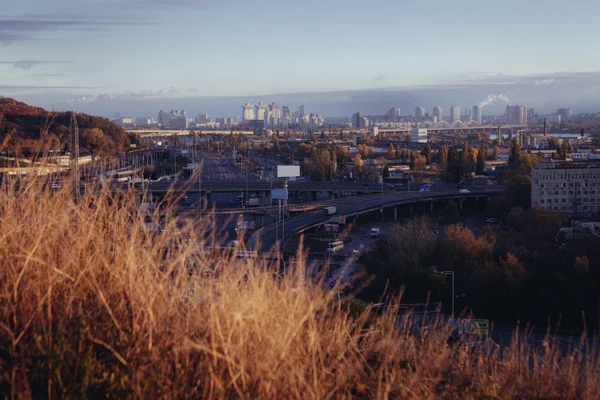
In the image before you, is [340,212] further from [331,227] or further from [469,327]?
[469,327]

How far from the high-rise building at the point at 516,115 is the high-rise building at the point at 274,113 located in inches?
854

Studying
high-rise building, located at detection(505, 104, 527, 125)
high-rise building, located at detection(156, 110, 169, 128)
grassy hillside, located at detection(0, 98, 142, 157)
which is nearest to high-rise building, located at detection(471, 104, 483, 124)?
high-rise building, located at detection(505, 104, 527, 125)

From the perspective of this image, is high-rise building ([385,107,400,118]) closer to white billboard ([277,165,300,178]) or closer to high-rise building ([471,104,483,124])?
high-rise building ([471,104,483,124])

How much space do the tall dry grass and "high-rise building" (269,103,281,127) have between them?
6436cm

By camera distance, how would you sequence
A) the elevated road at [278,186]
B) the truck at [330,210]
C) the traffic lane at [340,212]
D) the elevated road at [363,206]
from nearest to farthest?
the traffic lane at [340,212], the elevated road at [363,206], the truck at [330,210], the elevated road at [278,186]

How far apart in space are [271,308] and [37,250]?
1.79 ft

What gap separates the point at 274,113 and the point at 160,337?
224ft

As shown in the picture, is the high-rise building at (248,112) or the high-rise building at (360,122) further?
the high-rise building at (248,112)

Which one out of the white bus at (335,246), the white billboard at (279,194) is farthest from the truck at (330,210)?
the white bus at (335,246)

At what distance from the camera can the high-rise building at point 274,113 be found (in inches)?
2615

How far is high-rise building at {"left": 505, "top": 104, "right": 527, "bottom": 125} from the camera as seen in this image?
198 ft

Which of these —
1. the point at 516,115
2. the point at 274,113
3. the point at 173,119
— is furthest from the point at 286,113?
the point at 516,115

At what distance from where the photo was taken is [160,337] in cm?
128

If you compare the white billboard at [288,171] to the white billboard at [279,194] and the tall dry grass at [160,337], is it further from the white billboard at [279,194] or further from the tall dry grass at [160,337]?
the tall dry grass at [160,337]
